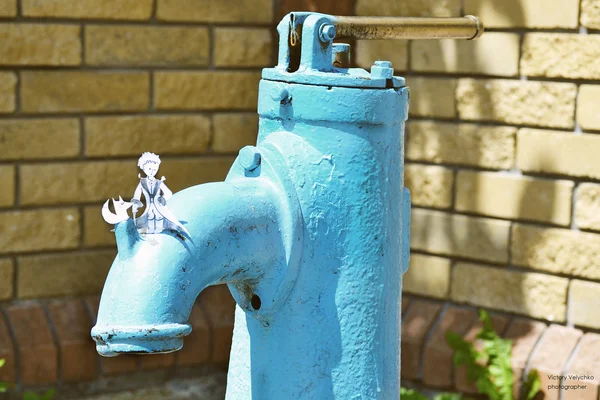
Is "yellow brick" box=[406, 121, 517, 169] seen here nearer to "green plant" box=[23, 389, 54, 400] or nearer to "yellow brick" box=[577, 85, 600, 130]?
"yellow brick" box=[577, 85, 600, 130]

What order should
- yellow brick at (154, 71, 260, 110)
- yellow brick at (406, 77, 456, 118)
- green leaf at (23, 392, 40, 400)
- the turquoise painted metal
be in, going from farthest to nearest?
yellow brick at (154, 71, 260, 110) → yellow brick at (406, 77, 456, 118) → green leaf at (23, 392, 40, 400) → the turquoise painted metal

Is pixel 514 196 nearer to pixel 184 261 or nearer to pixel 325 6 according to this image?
pixel 325 6

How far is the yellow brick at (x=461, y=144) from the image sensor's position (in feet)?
12.4

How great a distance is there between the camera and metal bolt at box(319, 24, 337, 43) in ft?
5.38

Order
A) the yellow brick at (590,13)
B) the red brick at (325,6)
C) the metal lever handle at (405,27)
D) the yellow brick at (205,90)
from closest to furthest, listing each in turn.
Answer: the metal lever handle at (405,27), the yellow brick at (590,13), the yellow brick at (205,90), the red brick at (325,6)

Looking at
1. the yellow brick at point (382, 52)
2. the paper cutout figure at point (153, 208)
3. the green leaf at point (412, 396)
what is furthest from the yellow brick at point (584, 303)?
the paper cutout figure at point (153, 208)

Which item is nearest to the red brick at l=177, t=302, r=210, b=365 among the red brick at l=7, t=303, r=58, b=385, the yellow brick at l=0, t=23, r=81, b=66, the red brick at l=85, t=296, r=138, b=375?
the red brick at l=85, t=296, r=138, b=375

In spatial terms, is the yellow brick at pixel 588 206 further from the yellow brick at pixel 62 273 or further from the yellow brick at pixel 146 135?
the yellow brick at pixel 62 273

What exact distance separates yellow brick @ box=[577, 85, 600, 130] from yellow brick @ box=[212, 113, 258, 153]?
1378 millimetres

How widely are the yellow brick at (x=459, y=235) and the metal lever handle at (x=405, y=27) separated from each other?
1.90 m

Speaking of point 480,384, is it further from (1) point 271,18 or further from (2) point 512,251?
(1) point 271,18

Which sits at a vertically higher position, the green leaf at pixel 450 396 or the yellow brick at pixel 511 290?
the yellow brick at pixel 511 290

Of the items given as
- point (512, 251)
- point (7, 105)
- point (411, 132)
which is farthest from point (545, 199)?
point (7, 105)

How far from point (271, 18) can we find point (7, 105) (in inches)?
47.5
